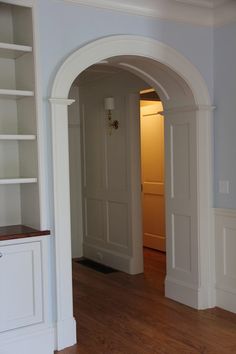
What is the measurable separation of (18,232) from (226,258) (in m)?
1.89

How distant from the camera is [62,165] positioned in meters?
3.39

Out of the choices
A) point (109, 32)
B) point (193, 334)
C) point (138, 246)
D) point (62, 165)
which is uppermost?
point (109, 32)

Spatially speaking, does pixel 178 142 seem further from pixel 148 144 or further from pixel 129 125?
pixel 148 144

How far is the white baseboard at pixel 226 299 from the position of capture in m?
4.01

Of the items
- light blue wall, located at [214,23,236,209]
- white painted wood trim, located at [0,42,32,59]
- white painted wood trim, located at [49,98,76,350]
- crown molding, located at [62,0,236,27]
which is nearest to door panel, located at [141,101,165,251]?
light blue wall, located at [214,23,236,209]

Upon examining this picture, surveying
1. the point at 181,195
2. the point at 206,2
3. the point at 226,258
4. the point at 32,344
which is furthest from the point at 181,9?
the point at 32,344

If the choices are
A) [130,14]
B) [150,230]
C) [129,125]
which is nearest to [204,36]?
[130,14]

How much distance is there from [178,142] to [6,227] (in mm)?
1780

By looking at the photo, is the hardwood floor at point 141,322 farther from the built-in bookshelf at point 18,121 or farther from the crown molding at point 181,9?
the crown molding at point 181,9

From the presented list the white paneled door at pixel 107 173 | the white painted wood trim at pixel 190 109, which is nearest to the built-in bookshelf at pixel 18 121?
the white painted wood trim at pixel 190 109

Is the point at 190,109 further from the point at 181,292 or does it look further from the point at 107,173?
the point at 107,173

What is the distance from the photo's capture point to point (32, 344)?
3.20 m

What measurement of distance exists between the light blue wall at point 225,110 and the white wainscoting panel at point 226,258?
11 centimetres

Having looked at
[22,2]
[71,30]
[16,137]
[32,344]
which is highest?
[22,2]
